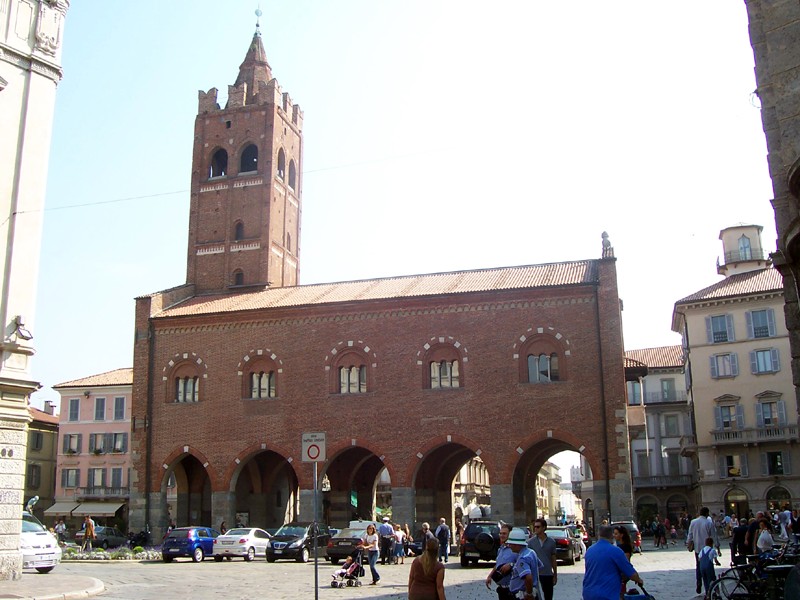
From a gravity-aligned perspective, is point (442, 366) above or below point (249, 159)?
below

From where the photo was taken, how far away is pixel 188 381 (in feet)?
132

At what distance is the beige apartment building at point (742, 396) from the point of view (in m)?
47.8

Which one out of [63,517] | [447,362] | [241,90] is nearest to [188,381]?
[447,362]

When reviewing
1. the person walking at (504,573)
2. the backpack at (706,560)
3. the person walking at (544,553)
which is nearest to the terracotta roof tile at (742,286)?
the backpack at (706,560)

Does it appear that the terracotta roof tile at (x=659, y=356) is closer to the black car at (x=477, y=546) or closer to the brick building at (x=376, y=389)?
the brick building at (x=376, y=389)

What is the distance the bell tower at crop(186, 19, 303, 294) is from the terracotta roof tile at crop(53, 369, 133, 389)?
51.4 ft

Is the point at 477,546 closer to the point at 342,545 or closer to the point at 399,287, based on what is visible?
the point at 342,545

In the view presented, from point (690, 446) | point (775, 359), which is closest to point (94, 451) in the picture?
point (690, 446)

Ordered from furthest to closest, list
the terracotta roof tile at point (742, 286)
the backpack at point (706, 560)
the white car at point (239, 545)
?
the terracotta roof tile at point (742, 286) → the white car at point (239, 545) → the backpack at point (706, 560)

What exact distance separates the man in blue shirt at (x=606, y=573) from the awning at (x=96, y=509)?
5204 centimetres

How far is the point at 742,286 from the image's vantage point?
5050 centimetres

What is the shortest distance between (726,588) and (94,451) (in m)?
51.7

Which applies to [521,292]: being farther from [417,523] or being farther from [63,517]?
→ [63,517]

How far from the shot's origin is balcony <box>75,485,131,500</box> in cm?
5621
